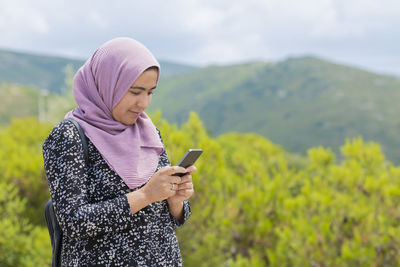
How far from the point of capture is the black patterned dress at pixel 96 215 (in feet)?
5.24

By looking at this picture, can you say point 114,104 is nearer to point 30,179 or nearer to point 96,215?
point 96,215

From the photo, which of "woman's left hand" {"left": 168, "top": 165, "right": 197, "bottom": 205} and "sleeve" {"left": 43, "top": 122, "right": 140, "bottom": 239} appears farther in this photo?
"woman's left hand" {"left": 168, "top": 165, "right": 197, "bottom": 205}

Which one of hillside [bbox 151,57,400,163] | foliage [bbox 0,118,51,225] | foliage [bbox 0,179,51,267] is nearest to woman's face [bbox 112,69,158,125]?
foliage [bbox 0,179,51,267]

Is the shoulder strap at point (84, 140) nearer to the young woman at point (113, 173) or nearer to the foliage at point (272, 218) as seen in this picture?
the young woman at point (113, 173)

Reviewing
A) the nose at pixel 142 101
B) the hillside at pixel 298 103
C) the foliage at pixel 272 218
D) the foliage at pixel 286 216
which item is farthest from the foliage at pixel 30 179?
the hillside at pixel 298 103

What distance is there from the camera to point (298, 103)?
145625 mm

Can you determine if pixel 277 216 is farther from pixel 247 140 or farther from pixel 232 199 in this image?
pixel 247 140

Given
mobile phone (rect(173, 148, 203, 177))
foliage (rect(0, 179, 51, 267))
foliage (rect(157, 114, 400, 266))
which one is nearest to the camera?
mobile phone (rect(173, 148, 203, 177))

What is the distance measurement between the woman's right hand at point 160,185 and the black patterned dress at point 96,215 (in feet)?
0.31

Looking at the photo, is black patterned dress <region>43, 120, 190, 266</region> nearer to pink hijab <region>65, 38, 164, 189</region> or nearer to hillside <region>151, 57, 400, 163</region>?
pink hijab <region>65, 38, 164, 189</region>

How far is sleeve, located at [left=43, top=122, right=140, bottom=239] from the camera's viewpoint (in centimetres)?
159

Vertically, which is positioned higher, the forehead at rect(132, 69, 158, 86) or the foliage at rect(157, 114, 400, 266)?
the forehead at rect(132, 69, 158, 86)

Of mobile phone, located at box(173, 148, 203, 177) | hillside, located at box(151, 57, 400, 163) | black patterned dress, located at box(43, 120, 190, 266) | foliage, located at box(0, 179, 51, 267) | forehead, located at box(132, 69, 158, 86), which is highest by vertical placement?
forehead, located at box(132, 69, 158, 86)

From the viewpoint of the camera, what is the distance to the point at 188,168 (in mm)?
1746
